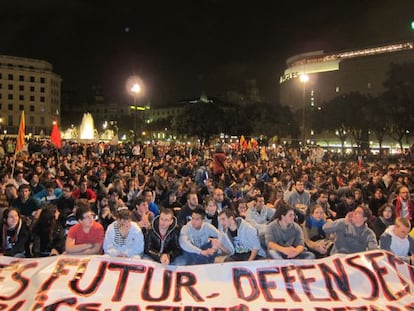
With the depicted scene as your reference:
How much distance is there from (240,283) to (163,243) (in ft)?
6.86

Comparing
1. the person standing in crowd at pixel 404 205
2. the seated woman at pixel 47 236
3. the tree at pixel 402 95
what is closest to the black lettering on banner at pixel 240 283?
the seated woman at pixel 47 236

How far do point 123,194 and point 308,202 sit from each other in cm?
509

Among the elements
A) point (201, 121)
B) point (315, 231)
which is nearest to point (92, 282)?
point (315, 231)

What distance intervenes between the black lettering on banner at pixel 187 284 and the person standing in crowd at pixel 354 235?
2.98 metres

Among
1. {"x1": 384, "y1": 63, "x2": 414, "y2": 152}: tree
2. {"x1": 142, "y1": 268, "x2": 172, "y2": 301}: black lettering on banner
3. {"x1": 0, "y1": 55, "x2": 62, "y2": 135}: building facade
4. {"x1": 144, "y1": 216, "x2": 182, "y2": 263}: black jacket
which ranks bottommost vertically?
{"x1": 142, "y1": 268, "x2": 172, "y2": 301}: black lettering on banner

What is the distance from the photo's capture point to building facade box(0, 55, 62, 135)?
113125mm

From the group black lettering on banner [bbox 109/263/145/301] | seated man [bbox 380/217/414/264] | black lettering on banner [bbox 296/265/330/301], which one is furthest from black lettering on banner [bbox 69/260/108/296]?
seated man [bbox 380/217/414/264]

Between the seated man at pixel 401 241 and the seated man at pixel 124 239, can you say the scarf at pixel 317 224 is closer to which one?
the seated man at pixel 401 241

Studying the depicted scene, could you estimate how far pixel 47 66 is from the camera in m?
121

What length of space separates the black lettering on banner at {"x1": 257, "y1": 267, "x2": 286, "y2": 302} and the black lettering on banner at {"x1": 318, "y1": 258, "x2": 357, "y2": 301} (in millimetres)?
648

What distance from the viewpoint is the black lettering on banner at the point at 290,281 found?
5.75 metres

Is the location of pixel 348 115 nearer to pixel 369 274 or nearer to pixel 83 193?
pixel 83 193

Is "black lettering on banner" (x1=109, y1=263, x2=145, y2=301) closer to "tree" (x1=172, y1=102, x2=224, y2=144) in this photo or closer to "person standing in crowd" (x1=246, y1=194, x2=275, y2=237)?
"person standing in crowd" (x1=246, y1=194, x2=275, y2=237)

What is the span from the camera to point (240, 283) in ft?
19.8
